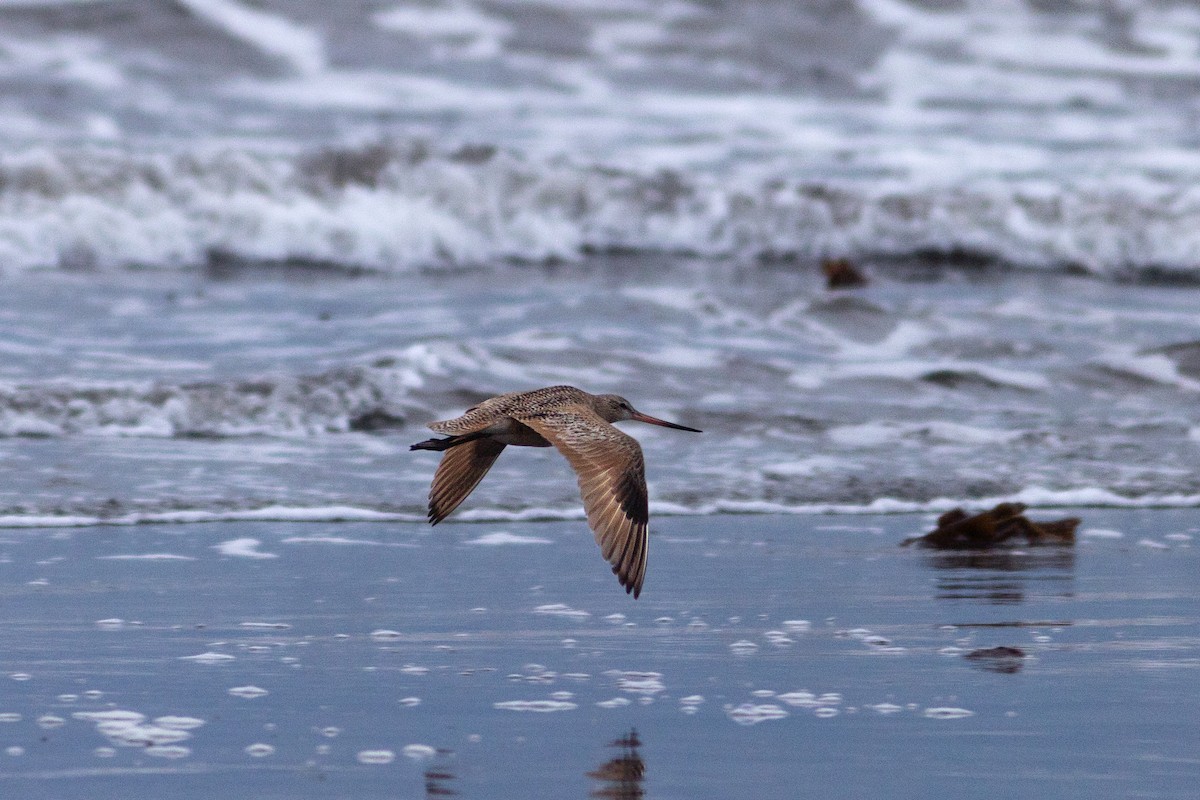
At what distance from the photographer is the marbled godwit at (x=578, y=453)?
A: 13.8 feet

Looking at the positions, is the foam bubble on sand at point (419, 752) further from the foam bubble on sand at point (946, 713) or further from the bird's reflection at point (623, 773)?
the foam bubble on sand at point (946, 713)

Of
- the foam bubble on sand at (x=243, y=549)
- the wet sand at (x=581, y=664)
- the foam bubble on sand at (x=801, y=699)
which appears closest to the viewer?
the wet sand at (x=581, y=664)

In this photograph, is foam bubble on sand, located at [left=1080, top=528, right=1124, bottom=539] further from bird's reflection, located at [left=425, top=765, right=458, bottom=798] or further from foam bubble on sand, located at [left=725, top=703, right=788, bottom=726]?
bird's reflection, located at [left=425, top=765, right=458, bottom=798]

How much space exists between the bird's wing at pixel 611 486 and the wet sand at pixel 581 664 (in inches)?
7.4

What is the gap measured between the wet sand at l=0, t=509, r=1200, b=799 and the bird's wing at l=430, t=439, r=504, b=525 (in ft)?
0.63

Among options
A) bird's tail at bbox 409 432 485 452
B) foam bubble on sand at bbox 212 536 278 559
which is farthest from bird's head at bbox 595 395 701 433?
foam bubble on sand at bbox 212 536 278 559

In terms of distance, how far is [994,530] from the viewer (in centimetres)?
561

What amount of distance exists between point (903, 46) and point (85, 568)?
1442cm

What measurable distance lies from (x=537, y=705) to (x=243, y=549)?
1.92 m

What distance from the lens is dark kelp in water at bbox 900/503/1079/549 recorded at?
5551mm

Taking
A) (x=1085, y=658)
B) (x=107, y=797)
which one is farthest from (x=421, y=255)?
(x=107, y=797)

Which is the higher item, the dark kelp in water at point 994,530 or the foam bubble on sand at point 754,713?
the foam bubble on sand at point 754,713

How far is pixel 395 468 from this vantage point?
21.3 ft

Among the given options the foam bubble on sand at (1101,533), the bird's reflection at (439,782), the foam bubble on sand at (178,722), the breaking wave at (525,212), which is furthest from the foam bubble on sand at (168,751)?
the breaking wave at (525,212)
